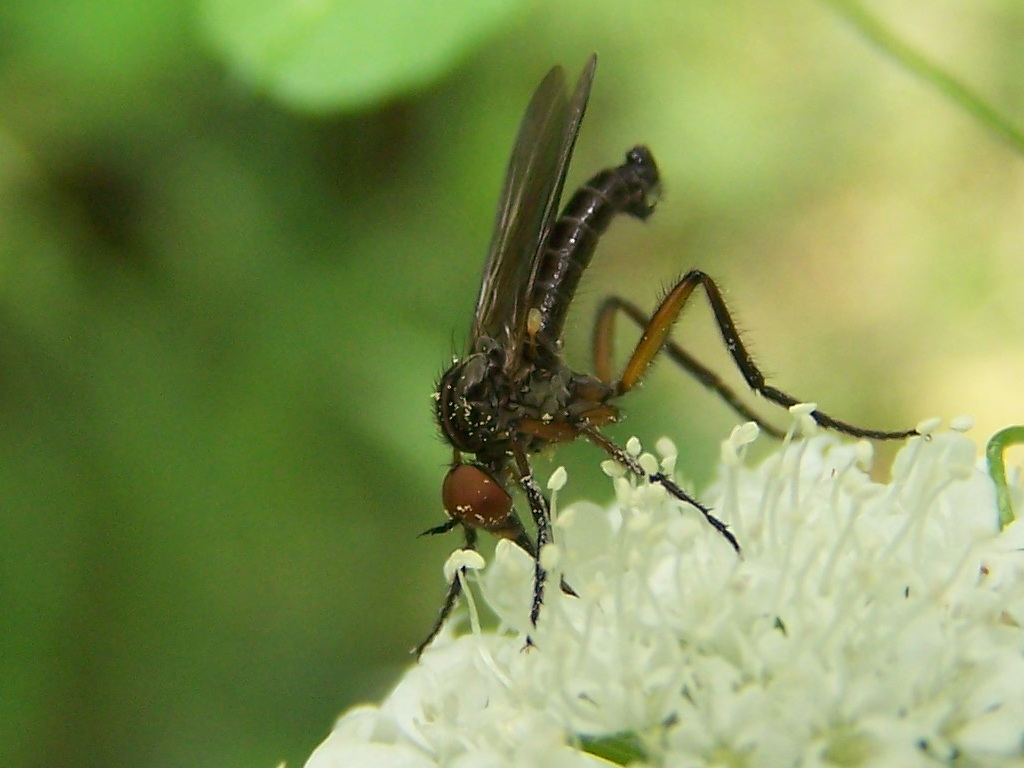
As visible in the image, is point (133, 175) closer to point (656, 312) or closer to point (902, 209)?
point (656, 312)

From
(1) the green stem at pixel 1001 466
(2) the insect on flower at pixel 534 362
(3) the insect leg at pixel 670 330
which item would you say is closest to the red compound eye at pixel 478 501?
(2) the insect on flower at pixel 534 362

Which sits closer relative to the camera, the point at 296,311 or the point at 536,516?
the point at 536,516

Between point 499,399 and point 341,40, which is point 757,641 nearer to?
point 499,399

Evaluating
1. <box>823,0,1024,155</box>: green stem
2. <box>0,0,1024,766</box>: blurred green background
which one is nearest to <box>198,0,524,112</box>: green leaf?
<box>0,0,1024,766</box>: blurred green background

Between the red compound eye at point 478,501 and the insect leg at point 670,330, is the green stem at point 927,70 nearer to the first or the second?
the insect leg at point 670,330

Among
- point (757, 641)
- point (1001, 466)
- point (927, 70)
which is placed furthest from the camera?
point (927, 70)

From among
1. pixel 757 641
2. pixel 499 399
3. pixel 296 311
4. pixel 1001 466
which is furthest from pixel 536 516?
pixel 296 311

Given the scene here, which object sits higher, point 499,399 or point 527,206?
point 527,206

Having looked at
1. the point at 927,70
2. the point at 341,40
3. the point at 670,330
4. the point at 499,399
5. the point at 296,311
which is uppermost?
the point at 927,70
